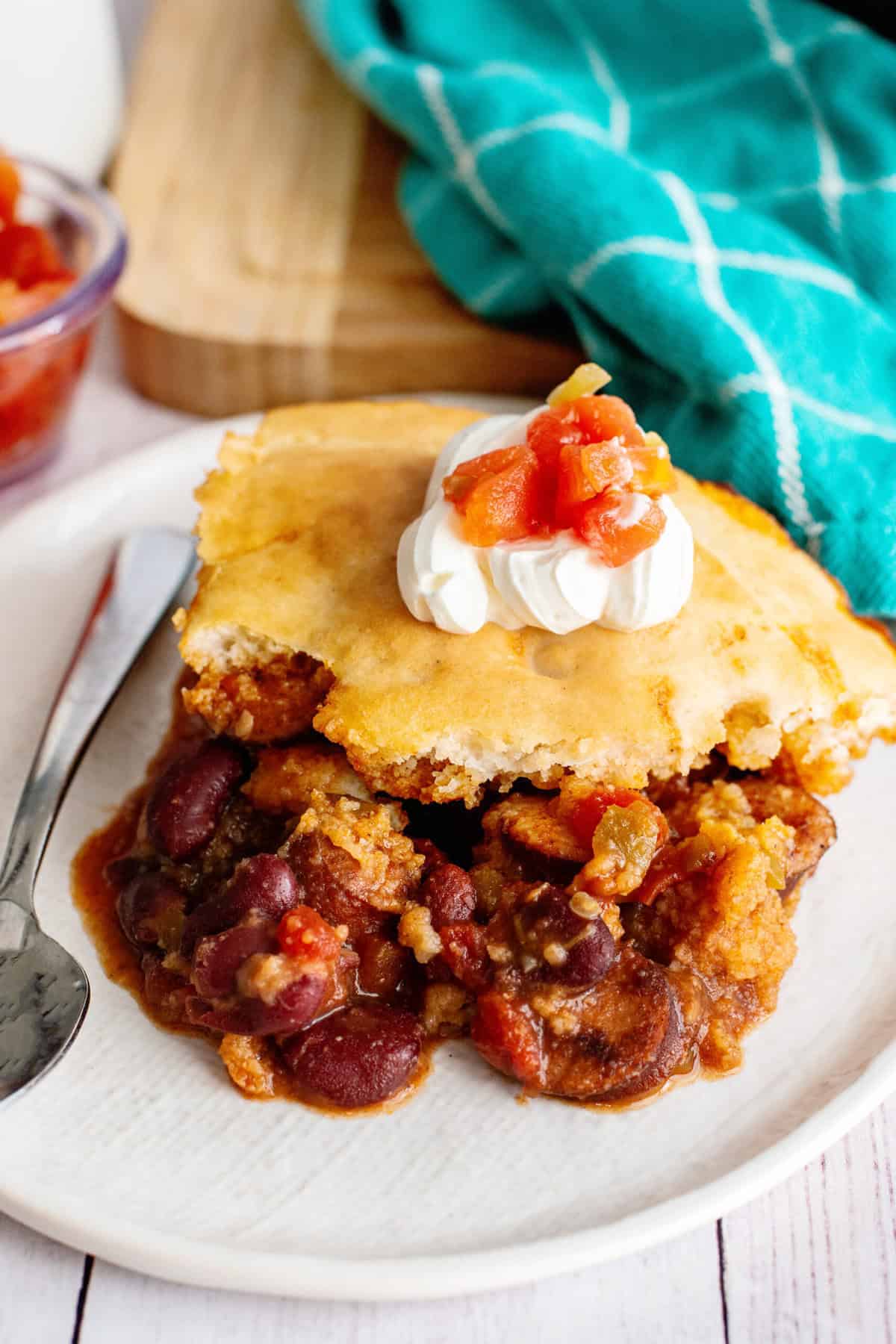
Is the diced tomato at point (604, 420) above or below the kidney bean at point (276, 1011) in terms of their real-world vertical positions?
above

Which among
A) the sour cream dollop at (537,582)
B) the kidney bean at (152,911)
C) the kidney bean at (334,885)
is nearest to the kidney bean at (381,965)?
the kidney bean at (334,885)

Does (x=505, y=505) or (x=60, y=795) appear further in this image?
(x=60, y=795)

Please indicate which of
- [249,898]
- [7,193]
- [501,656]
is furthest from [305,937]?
[7,193]

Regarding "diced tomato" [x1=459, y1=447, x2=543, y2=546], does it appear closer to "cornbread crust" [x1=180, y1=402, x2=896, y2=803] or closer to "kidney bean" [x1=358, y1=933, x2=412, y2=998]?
"cornbread crust" [x1=180, y1=402, x2=896, y2=803]

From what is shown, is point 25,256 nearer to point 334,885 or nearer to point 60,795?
point 60,795

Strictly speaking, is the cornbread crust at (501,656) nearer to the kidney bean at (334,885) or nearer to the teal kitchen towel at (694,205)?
the kidney bean at (334,885)

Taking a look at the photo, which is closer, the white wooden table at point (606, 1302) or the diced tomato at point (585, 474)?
the white wooden table at point (606, 1302)
